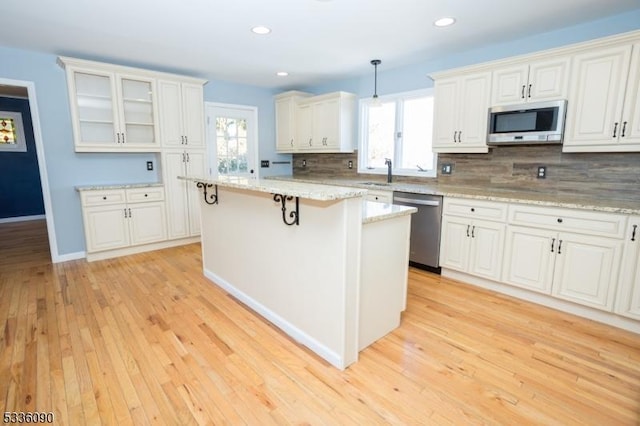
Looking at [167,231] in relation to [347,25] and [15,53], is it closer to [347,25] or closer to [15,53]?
[15,53]

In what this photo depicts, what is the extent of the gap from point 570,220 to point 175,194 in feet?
14.5

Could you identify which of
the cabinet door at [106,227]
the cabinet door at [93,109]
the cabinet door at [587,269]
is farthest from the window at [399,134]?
the cabinet door at [106,227]

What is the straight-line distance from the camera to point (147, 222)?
4.28 metres

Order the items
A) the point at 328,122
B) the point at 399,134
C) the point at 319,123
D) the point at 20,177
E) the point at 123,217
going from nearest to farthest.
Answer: the point at 123,217 → the point at 399,134 → the point at 328,122 → the point at 319,123 → the point at 20,177

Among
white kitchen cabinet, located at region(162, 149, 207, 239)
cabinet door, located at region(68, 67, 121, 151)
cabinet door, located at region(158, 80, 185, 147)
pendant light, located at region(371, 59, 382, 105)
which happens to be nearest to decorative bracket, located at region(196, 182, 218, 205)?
white kitchen cabinet, located at region(162, 149, 207, 239)

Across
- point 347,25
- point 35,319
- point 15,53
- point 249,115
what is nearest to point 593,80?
point 347,25

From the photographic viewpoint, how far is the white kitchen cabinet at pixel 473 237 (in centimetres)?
298

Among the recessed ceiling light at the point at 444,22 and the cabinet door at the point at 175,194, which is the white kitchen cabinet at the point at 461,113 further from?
the cabinet door at the point at 175,194

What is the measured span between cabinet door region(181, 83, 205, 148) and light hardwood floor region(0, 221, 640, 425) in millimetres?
2363

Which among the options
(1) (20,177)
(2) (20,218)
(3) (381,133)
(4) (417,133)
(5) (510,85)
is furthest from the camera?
(2) (20,218)

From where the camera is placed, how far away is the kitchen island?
1882 mm

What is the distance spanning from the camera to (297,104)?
529 centimetres

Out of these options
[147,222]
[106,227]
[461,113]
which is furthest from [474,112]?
[106,227]

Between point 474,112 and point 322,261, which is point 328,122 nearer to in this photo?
point 474,112
